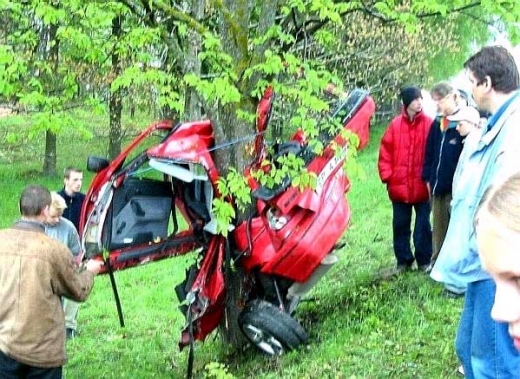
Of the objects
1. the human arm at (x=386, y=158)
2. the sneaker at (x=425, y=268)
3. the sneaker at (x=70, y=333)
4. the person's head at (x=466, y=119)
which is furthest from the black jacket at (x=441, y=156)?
the sneaker at (x=70, y=333)

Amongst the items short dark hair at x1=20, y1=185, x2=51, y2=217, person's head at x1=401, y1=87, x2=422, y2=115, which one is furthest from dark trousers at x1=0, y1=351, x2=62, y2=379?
person's head at x1=401, y1=87, x2=422, y2=115

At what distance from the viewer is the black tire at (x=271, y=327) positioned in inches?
256

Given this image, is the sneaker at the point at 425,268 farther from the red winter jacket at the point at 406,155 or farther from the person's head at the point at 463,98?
the person's head at the point at 463,98

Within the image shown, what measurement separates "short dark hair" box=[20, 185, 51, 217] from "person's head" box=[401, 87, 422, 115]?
12.8 feet

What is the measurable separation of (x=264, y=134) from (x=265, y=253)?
1.06 meters

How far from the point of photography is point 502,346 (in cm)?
375

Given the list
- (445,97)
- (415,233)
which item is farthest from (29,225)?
(415,233)

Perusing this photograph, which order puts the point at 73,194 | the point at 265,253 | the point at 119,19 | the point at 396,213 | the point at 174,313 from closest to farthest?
1. the point at 265,253
2. the point at 119,19
3. the point at 396,213
4. the point at 73,194
5. the point at 174,313

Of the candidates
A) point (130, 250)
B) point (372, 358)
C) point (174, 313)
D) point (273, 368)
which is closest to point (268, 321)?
point (273, 368)

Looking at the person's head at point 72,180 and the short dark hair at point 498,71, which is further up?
the short dark hair at point 498,71

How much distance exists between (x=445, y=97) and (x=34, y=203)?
3671 mm

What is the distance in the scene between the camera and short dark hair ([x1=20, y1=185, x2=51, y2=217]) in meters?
5.21

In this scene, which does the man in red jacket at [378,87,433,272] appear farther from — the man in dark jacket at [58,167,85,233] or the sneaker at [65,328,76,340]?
the sneaker at [65,328,76,340]

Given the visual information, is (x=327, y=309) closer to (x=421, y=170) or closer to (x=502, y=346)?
(x=421, y=170)
